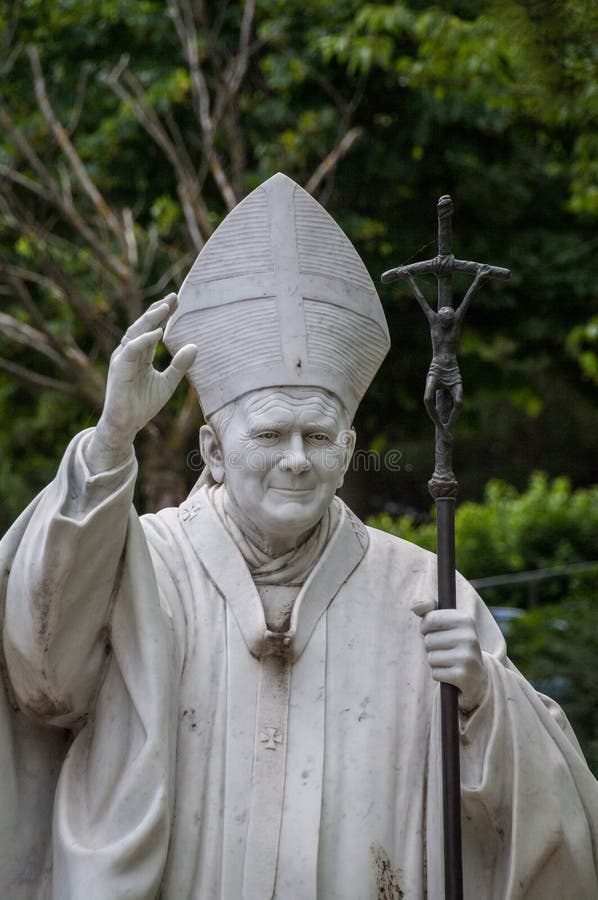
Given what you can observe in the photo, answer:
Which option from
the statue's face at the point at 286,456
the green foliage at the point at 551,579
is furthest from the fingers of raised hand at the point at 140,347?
the green foliage at the point at 551,579

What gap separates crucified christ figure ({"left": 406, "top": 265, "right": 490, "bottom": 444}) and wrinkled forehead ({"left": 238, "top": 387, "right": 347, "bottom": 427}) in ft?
1.02

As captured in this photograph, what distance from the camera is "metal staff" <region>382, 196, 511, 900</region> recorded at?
4125 mm

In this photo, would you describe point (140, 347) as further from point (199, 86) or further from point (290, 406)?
point (199, 86)

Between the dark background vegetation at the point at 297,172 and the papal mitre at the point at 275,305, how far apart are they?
19.4 ft

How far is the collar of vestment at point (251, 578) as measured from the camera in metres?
4.42

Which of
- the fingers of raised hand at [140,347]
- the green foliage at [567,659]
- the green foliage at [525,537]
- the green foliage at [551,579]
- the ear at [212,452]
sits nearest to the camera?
the fingers of raised hand at [140,347]

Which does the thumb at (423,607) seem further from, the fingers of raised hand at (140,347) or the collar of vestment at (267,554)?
the fingers of raised hand at (140,347)

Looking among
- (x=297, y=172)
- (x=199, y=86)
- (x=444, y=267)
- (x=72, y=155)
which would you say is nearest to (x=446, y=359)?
(x=444, y=267)

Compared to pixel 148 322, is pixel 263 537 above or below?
below

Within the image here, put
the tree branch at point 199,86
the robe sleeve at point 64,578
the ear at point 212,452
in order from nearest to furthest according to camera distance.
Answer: the robe sleeve at point 64,578 → the ear at point 212,452 → the tree branch at point 199,86

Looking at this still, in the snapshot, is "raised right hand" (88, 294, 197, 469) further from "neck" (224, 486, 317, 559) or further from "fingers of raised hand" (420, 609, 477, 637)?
"fingers of raised hand" (420, 609, 477, 637)

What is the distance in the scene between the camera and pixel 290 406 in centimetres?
443

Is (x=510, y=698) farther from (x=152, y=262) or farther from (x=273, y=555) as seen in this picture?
(x=152, y=262)

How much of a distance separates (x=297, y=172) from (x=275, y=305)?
8288mm
